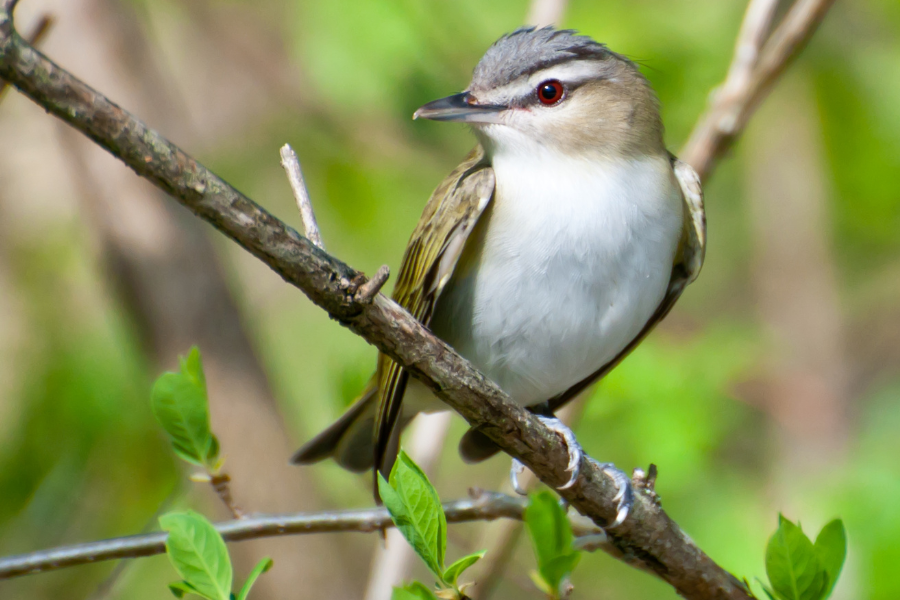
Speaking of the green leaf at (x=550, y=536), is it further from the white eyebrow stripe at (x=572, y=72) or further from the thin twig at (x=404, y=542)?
the white eyebrow stripe at (x=572, y=72)

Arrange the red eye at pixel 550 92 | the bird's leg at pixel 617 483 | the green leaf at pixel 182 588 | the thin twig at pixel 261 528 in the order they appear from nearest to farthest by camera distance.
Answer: the green leaf at pixel 182 588 → the thin twig at pixel 261 528 → the bird's leg at pixel 617 483 → the red eye at pixel 550 92

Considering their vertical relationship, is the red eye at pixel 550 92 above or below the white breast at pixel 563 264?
above

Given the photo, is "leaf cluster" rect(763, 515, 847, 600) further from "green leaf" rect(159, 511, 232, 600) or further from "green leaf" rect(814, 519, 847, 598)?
"green leaf" rect(159, 511, 232, 600)

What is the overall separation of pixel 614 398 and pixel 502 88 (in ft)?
5.73

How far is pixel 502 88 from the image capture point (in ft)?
10.3

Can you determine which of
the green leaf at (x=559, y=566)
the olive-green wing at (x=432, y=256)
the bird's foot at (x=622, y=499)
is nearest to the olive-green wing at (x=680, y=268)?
the olive-green wing at (x=432, y=256)

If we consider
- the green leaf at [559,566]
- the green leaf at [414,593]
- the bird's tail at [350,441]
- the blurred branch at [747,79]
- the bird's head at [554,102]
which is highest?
the blurred branch at [747,79]

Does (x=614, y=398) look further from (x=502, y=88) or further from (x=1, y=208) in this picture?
(x=1, y=208)

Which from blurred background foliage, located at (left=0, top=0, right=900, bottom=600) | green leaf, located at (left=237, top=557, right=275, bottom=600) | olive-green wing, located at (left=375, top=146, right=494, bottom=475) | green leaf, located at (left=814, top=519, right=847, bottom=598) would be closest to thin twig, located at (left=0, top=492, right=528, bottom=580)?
green leaf, located at (left=237, top=557, right=275, bottom=600)

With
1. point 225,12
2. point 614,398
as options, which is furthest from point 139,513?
point 225,12

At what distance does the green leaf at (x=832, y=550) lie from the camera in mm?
2033

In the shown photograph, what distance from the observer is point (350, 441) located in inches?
141

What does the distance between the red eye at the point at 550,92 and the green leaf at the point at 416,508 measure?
181cm

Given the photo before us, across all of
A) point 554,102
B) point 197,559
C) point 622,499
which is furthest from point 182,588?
point 554,102
